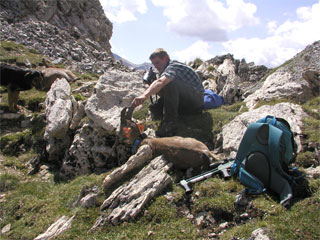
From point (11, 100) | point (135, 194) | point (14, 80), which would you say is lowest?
point (135, 194)

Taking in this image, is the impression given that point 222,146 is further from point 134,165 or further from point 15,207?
point 15,207

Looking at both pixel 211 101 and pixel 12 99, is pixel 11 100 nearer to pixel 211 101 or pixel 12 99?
pixel 12 99

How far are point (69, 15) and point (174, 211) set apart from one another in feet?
184

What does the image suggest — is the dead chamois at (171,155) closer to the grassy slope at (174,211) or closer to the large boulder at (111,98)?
the grassy slope at (174,211)

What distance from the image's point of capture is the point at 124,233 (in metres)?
4.86

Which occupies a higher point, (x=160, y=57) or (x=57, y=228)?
(x=160, y=57)

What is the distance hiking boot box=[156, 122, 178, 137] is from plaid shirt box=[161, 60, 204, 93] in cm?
154

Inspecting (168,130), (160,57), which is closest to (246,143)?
(168,130)

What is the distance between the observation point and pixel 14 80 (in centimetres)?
1200

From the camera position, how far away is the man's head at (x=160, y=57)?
27.3ft

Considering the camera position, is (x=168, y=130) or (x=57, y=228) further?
(x=168, y=130)

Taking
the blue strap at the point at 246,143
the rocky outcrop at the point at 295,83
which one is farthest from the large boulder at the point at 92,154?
the rocky outcrop at the point at 295,83

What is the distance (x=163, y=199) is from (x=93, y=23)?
193 feet

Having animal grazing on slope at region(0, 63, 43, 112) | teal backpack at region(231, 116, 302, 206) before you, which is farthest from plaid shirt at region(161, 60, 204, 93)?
animal grazing on slope at region(0, 63, 43, 112)
